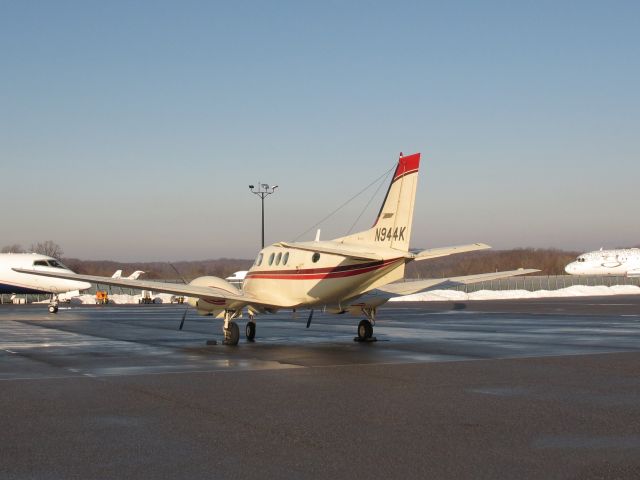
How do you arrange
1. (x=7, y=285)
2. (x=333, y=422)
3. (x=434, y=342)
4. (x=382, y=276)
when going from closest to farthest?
(x=333, y=422) < (x=382, y=276) < (x=434, y=342) < (x=7, y=285)

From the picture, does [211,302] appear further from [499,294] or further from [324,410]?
[499,294]

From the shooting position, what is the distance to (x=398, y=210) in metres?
23.7

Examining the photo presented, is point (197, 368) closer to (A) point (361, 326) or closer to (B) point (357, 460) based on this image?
(A) point (361, 326)

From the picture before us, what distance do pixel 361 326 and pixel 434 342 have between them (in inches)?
91.7

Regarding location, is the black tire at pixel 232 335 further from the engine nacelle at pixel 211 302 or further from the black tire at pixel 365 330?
the black tire at pixel 365 330

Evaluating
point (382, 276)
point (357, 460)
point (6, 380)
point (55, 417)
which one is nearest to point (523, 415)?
point (357, 460)

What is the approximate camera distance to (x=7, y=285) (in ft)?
182

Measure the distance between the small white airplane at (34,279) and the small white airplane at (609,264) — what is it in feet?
261

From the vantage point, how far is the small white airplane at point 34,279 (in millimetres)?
50000

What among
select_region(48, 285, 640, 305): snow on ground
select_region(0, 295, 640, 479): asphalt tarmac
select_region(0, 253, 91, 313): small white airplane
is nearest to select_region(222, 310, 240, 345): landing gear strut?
select_region(0, 295, 640, 479): asphalt tarmac

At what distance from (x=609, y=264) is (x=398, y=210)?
97051mm

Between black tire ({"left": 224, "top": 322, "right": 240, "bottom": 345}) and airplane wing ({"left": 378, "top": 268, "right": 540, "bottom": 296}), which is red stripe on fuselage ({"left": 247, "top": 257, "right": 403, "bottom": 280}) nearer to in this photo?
black tire ({"left": 224, "top": 322, "right": 240, "bottom": 345})

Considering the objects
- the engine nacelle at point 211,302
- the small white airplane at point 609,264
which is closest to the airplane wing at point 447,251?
the engine nacelle at point 211,302

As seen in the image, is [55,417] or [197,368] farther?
[197,368]
